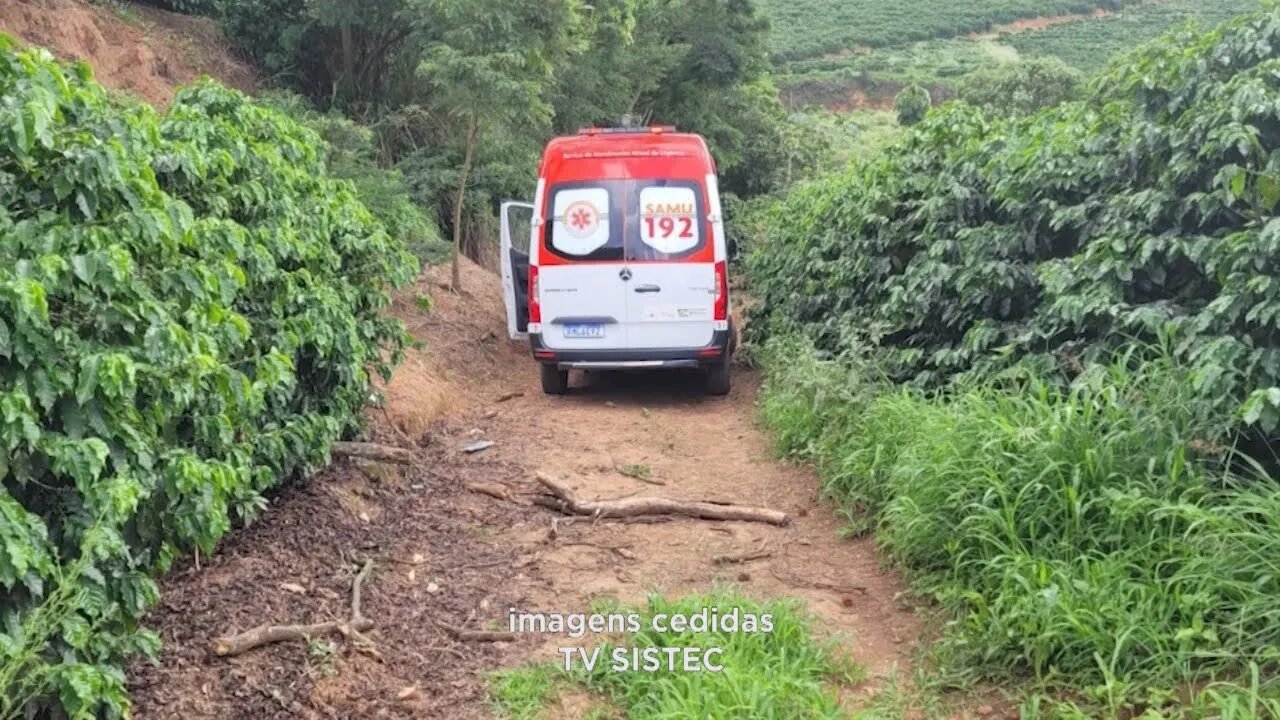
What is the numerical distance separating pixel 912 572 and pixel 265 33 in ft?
41.6

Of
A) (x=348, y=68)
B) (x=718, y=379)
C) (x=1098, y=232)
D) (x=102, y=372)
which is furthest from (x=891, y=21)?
(x=102, y=372)

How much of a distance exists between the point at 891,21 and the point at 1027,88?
123ft

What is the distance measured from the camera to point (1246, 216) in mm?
4207

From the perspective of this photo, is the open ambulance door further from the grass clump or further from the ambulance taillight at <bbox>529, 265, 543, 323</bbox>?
the grass clump

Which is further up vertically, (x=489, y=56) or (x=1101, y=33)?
(x=1101, y=33)

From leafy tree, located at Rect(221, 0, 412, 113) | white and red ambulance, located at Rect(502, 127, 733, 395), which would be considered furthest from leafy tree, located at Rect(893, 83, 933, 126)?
white and red ambulance, located at Rect(502, 127, 733, 395)

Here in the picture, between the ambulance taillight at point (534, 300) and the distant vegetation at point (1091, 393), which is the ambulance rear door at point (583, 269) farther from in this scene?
the distant vegetation at point (1091, 393)

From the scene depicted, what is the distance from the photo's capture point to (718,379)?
27.6 ft

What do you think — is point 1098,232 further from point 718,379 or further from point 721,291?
point 718,379

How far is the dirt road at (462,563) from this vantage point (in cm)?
335

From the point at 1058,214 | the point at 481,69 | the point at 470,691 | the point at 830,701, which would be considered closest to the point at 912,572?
the point at 830,701

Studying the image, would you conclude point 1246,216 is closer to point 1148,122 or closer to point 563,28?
point 1148,122

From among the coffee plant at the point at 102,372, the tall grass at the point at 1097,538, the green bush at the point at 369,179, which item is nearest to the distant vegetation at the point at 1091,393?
the tall grass at the point at 1097,538

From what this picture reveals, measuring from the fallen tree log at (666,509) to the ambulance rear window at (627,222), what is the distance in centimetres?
298
